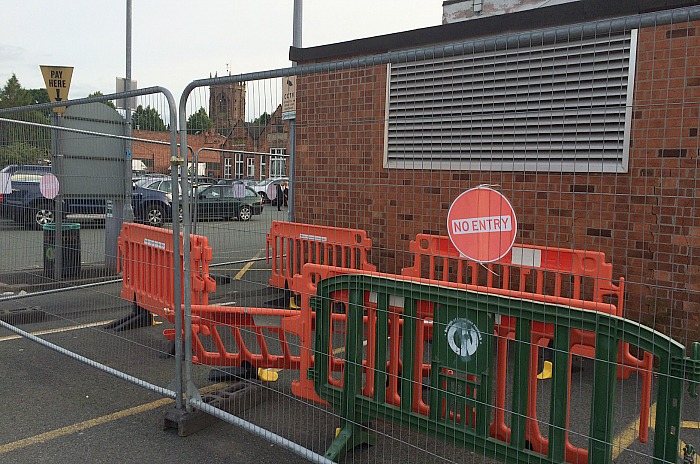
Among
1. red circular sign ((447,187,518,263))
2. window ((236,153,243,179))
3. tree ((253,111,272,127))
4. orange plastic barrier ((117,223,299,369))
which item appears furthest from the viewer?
orange plastic barrier ((117,223,299,369))

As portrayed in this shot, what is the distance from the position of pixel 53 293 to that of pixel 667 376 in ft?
25.6

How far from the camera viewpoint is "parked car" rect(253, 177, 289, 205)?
4.26 meters

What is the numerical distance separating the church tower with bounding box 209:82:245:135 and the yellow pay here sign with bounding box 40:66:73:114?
6.63 m

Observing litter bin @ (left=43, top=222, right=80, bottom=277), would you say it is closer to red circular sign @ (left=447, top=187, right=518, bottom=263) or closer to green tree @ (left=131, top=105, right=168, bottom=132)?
green tree @ (left=131, top=105, right=168, bottom=132)

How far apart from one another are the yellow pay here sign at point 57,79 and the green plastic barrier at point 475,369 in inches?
307

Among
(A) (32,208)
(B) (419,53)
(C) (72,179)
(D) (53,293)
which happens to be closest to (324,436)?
(B) (419,53)

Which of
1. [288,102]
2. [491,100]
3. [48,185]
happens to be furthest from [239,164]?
[48,185]

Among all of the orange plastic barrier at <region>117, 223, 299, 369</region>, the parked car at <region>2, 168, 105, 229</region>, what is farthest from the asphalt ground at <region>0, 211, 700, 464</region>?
the parked car at <region>2, 168, 105, 229</region>

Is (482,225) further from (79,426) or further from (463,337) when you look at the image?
(79,426)

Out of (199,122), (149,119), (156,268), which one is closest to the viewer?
(199,122)

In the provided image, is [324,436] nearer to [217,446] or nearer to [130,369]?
[217,446]

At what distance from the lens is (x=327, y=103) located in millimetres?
4332

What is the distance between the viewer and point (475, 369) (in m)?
3.15

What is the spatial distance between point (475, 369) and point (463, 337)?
0.18 meters
